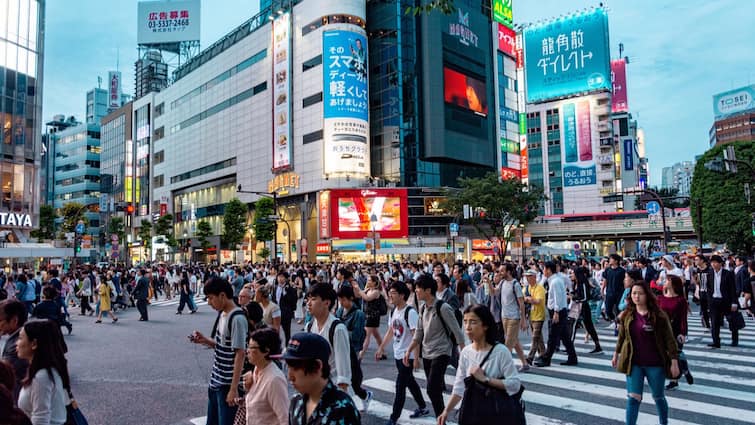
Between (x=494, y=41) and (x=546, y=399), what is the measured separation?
63378mm

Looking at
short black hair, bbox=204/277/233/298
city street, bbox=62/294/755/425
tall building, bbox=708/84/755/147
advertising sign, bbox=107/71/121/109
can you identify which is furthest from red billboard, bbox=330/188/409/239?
advertising sign, bbox=107/71/121/109

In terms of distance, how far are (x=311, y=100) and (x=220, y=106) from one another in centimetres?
2085

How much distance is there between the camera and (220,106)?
69.4m

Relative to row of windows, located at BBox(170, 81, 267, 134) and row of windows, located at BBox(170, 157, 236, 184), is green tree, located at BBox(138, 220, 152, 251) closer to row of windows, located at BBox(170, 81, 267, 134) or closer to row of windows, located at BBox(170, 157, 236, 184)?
row of windows, located at BBox(170, 157, 236, 184)

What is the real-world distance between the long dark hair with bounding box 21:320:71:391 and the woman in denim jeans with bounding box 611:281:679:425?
16.6 ft

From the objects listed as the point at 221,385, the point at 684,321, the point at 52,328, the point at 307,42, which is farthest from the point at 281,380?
the point at 307,42

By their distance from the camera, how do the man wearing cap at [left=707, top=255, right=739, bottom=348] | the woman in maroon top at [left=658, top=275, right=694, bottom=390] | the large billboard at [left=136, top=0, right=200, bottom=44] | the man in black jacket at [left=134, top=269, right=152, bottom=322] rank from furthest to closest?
the large billboard at [left=136, top=0, right=200, bottom=44]
the man in black jacket at [left=134, top=269, right=152, bottom=322]
the man wearing cap at [left=707, top=255, right=739, bottom=348]
the woman in maroon top at [left=658, top=275, right=694, bottom=390]

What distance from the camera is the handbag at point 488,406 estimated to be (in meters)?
3.54

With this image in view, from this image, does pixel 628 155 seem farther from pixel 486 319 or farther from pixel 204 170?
pixel 486 319

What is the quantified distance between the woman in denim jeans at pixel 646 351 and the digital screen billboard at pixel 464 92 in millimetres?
52222

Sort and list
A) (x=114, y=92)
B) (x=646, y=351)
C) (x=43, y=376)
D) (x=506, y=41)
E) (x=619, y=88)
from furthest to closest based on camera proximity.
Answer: (x=114, y=92), (x=619, y=88), (x=506, y=41), (x=646, y=351), (x=43, y=376)

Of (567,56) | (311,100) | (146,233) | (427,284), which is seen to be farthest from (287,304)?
(567,56)

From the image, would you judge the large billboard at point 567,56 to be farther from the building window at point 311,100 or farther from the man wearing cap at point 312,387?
the man wearing cap at point 312,387

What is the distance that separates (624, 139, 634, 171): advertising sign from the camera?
68.3m
